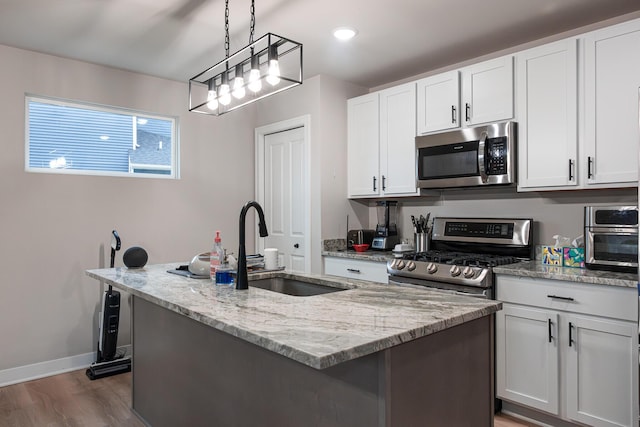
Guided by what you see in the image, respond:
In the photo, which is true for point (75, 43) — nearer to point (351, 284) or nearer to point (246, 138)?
point (246, 138)

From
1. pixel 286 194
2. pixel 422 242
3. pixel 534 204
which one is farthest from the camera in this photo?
pixel 286 194

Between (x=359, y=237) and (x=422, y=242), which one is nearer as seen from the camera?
(x=422, y=242)

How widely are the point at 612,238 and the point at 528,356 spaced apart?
84cm

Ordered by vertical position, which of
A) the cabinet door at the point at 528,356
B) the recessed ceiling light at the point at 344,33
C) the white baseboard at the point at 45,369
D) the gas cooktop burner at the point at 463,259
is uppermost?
the recessed ceiling light at the point at 344,33

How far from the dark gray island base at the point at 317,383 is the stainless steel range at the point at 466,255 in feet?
3.63

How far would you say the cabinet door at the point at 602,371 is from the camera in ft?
7.36

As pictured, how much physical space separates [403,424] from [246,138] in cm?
368

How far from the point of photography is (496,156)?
9.89 ft

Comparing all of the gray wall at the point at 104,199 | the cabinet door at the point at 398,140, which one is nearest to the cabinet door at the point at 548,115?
the cabinet door at the point at 398,140

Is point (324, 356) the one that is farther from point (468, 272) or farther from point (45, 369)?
point (45, 369)

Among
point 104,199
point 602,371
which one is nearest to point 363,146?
point 104,199

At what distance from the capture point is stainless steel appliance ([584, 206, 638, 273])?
2.44 metres

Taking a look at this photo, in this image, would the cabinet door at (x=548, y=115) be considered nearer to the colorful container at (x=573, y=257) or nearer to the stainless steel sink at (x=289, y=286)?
the colorful container at (x=573, y=257)

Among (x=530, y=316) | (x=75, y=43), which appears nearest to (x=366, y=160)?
(x=530, y=316)
